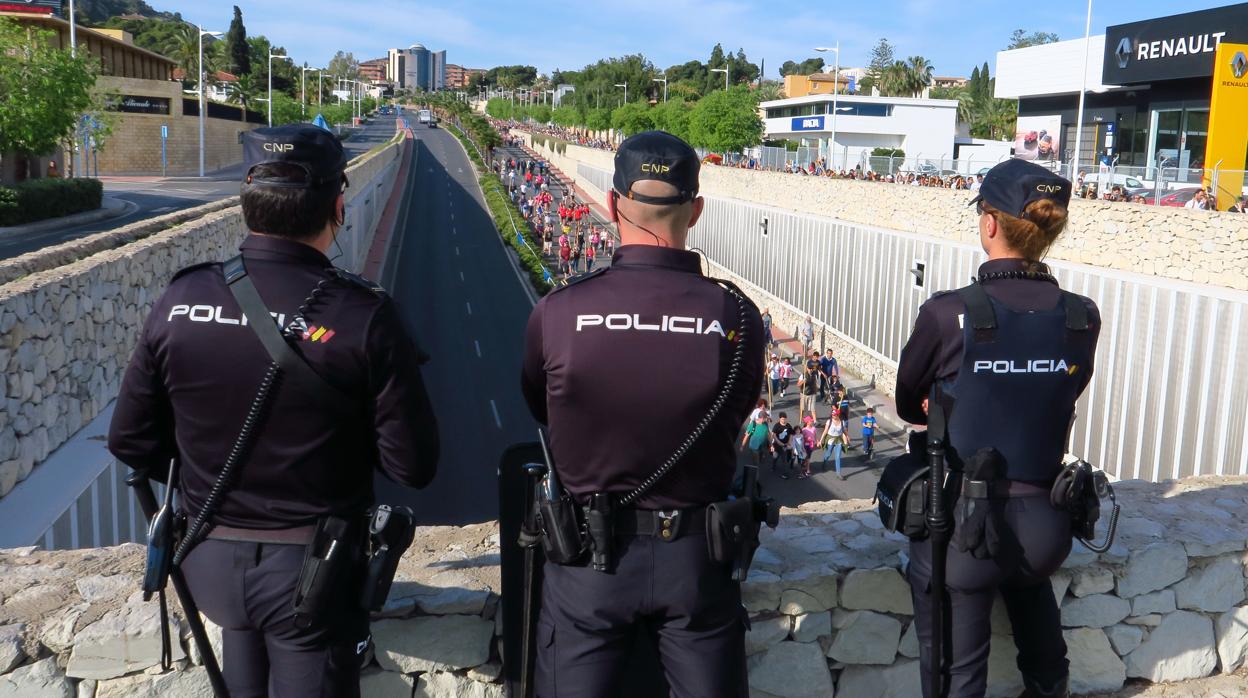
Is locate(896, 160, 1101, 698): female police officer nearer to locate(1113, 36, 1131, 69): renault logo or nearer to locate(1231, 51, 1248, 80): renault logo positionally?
locate(1231, 51, 1248, 80): renault logo

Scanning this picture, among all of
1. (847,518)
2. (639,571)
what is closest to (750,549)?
(639,571)

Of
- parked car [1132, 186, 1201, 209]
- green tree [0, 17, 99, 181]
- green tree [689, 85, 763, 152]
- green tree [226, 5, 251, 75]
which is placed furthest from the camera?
green tree [226, 5, 251, 75]

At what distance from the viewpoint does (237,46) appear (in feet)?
367

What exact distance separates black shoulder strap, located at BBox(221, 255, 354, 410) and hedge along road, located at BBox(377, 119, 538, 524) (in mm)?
267

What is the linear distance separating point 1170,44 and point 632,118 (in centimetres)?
5916

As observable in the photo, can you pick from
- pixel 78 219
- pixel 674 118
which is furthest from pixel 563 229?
pixel 674 118

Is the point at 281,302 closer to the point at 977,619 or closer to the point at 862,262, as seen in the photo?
the point at 977,619

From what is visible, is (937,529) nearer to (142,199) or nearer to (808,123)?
(142,199)

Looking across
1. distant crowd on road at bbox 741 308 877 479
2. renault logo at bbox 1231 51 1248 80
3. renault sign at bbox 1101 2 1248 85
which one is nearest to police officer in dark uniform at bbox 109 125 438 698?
distant crowd on road at bbox 741 308 877 479

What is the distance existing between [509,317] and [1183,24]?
29263mm

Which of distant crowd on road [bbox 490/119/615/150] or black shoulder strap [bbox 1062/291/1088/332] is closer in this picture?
black shoulder strap [bbox 1062/291/1088/332]

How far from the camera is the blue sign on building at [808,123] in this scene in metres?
80.4

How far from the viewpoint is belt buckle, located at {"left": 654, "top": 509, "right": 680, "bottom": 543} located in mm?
2588

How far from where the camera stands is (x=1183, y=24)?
135ft
